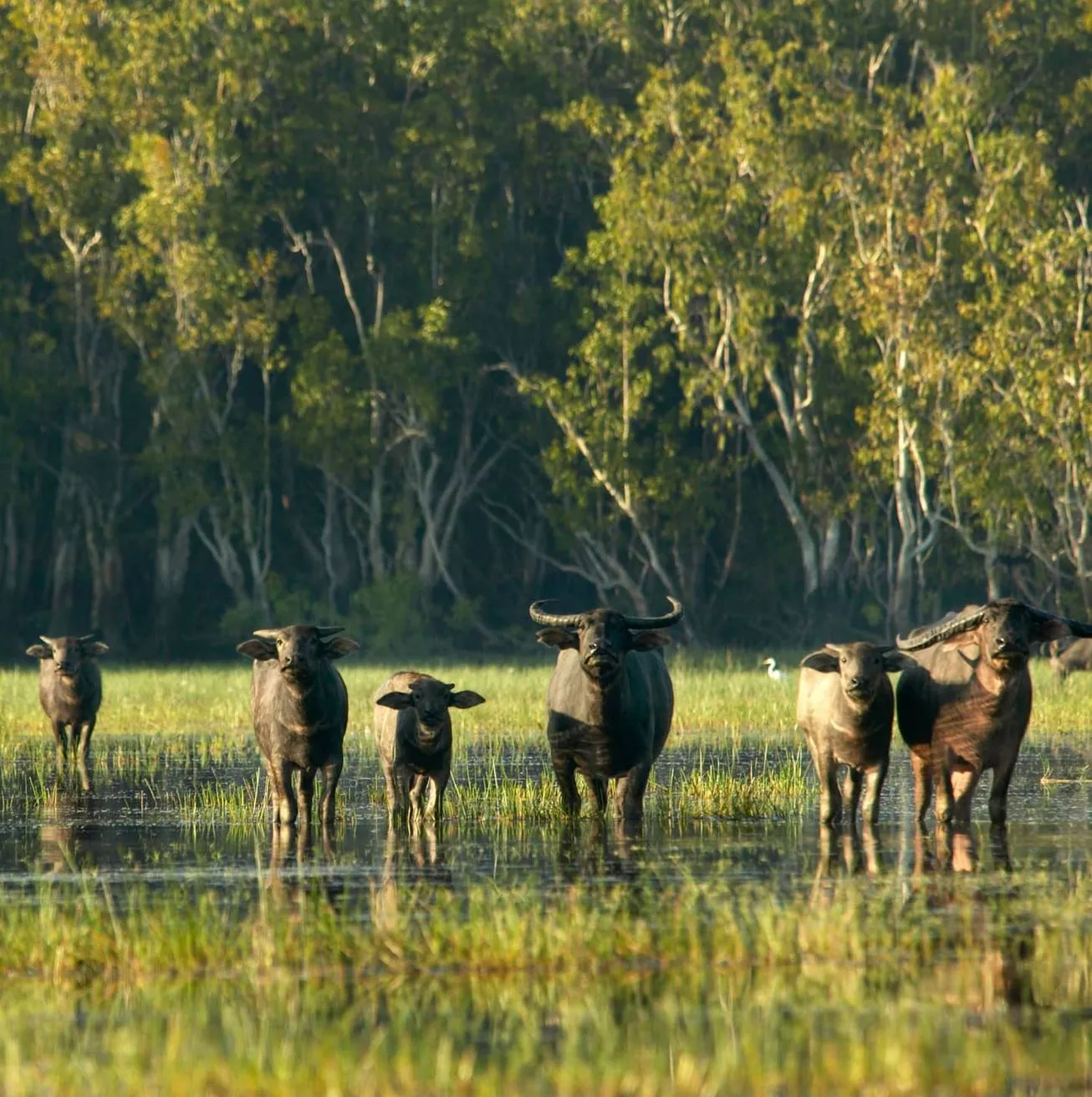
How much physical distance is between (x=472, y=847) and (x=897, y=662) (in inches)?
124

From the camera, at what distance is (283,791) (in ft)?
53.2

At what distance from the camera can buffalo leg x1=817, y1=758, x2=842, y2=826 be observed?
1569 centimetres

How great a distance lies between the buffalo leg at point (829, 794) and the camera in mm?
15688

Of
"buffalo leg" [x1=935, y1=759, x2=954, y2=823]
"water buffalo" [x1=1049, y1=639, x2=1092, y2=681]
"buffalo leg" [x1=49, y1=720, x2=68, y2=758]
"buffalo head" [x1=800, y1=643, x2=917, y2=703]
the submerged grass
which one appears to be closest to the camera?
the submerged grass

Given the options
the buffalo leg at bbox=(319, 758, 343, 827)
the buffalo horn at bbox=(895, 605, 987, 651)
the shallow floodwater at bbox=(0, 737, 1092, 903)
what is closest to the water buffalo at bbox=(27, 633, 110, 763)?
the shallow floodwater at bbox=(0, 737, 1092, 903)

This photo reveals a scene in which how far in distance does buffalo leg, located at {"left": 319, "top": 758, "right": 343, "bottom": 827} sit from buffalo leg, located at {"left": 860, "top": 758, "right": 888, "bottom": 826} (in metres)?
3.58

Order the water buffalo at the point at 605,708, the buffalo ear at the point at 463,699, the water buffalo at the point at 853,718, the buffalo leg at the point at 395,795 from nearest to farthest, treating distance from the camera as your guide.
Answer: the water buffalo at the point at 853,718
the water buffalo at the point at 605,708
the buffalo leg at the point at 395,795
the buffalo ear at the point at 463,699

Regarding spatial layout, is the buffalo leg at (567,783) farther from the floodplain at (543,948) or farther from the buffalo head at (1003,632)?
the buffalo head at (1003,632)

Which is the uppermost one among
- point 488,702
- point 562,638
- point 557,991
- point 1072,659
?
point 562,638

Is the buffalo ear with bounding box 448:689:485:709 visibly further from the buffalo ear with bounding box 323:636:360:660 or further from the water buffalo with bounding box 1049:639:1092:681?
the water buffalo with bounding box 1049:639:1092:681

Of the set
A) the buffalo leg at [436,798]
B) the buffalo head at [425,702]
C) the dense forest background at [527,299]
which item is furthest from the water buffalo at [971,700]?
the dense forest background at [527,299]

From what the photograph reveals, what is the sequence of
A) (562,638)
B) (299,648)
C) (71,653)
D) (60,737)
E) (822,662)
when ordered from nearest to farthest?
(822,662) → (299,648) → (562,638) → (71,653) → (60,737)

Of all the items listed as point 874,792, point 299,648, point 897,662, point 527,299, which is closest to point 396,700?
point 299,648

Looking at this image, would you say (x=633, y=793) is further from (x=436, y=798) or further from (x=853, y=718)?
(x=853, y=718)
